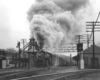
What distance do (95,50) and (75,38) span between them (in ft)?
52.8

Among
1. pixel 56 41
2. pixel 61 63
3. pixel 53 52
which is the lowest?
pixel 61 63

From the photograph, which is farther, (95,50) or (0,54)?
(0,54)

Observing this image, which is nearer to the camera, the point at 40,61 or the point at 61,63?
the point at 40,61

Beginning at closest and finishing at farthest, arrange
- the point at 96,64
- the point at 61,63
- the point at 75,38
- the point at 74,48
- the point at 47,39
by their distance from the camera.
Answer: the point at 96,64
the point at 47,39
the point at 61,63
the point at 75,38
the point at 74,48

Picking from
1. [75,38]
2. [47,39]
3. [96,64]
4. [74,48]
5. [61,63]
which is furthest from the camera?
[74,48]

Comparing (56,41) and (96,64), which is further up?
(56,41)

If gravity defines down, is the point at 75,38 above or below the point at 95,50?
above

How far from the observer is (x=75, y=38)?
51.2 meters

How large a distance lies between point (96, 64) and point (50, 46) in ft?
45.0

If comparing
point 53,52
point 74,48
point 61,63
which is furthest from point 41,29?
point 74,48

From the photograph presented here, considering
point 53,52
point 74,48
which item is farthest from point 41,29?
point 74,48

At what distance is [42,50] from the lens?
41.5 m

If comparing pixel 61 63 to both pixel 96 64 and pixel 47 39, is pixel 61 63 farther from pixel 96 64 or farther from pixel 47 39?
pixel 96 64

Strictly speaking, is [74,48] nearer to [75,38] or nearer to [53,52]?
[75,38]
